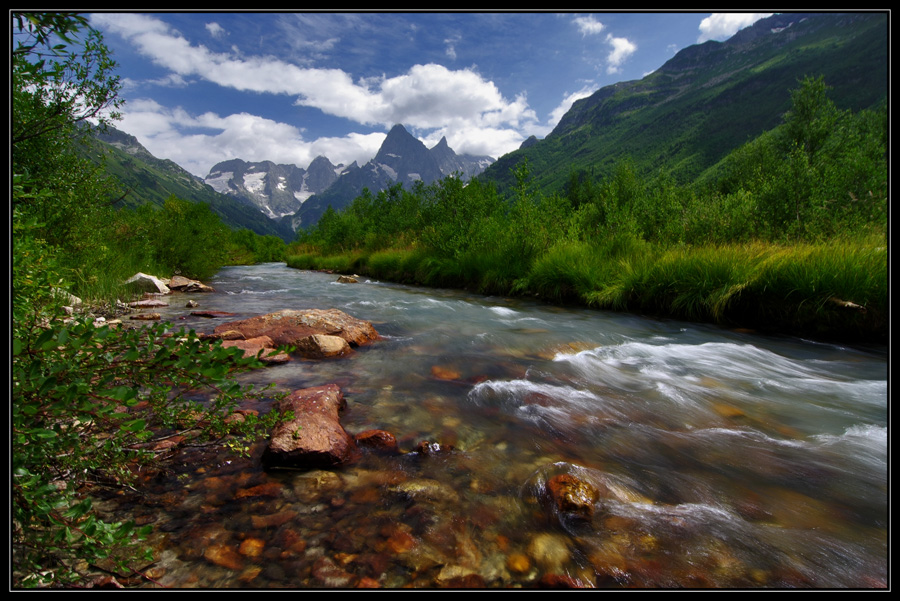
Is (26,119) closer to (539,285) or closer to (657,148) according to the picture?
(539,285)

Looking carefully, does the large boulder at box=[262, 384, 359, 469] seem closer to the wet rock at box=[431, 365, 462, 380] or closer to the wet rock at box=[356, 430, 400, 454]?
the wet rock at box=[356, 430, 400, 454]

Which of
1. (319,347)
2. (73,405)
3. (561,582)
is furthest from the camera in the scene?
(319,347)

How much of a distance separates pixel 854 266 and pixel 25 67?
11.3 m

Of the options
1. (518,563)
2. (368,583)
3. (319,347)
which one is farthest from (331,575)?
(319,347)

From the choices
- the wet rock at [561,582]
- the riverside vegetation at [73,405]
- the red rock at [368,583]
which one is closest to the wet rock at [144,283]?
the riverside vegetation at [73,405]

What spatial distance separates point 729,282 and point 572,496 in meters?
8.74

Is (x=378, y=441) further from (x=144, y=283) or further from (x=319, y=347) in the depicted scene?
(x=144, y=283)

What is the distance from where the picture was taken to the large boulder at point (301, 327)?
696 centimetres

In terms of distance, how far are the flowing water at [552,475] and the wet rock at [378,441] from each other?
155 mm

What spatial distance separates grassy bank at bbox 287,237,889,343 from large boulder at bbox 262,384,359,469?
9512 millimetres

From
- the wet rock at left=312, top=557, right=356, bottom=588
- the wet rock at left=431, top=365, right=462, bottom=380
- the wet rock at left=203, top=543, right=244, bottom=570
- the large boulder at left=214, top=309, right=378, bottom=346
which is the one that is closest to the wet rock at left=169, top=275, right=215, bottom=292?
the large boulder at left=214, top=309, right=378, bottom=346

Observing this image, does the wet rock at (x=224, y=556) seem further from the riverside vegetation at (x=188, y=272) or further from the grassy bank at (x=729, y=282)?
the grassy bank at (x=729, y=282)

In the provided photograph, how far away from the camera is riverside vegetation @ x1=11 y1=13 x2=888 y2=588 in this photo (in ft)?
5.54

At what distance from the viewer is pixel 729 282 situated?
345 inches
